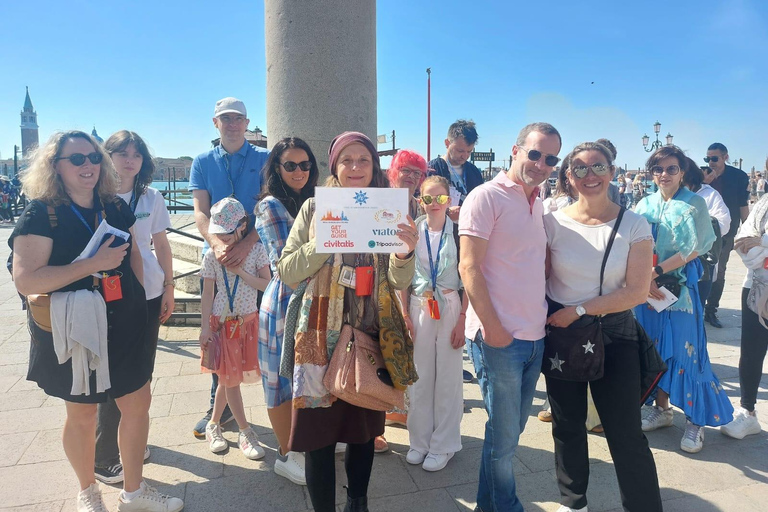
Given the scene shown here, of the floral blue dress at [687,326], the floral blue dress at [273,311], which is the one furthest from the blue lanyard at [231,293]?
the floral blue dress at [687,326]

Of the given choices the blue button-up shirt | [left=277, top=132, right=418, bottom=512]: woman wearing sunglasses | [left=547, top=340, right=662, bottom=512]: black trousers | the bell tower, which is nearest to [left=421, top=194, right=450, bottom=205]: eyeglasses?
[left=277, top=132, right=418, bottom=512]: woman wearing sunglasses

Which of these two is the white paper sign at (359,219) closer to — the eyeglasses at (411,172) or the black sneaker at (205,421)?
the eyeglasses at (411,172)

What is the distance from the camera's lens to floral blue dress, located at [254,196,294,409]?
8.30ft

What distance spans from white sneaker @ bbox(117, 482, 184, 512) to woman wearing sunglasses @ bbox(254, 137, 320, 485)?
2.05ft

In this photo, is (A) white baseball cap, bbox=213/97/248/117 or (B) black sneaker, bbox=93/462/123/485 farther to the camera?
(A) white baseball cap, bbox=213/97/248/117

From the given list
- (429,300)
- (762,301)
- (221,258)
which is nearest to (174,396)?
(221,258)

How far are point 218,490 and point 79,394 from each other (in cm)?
105

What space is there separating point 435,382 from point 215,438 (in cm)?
166

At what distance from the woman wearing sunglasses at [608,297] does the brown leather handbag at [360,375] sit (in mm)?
924

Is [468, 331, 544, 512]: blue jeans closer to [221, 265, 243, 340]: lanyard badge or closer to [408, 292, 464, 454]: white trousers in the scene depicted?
[408, 292, 464, 454]: white trousers

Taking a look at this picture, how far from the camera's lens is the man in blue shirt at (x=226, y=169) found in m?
3.66

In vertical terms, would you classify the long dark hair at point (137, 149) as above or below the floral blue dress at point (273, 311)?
above

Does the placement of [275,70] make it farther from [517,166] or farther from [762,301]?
[762,301]

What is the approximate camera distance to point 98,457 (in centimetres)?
307
